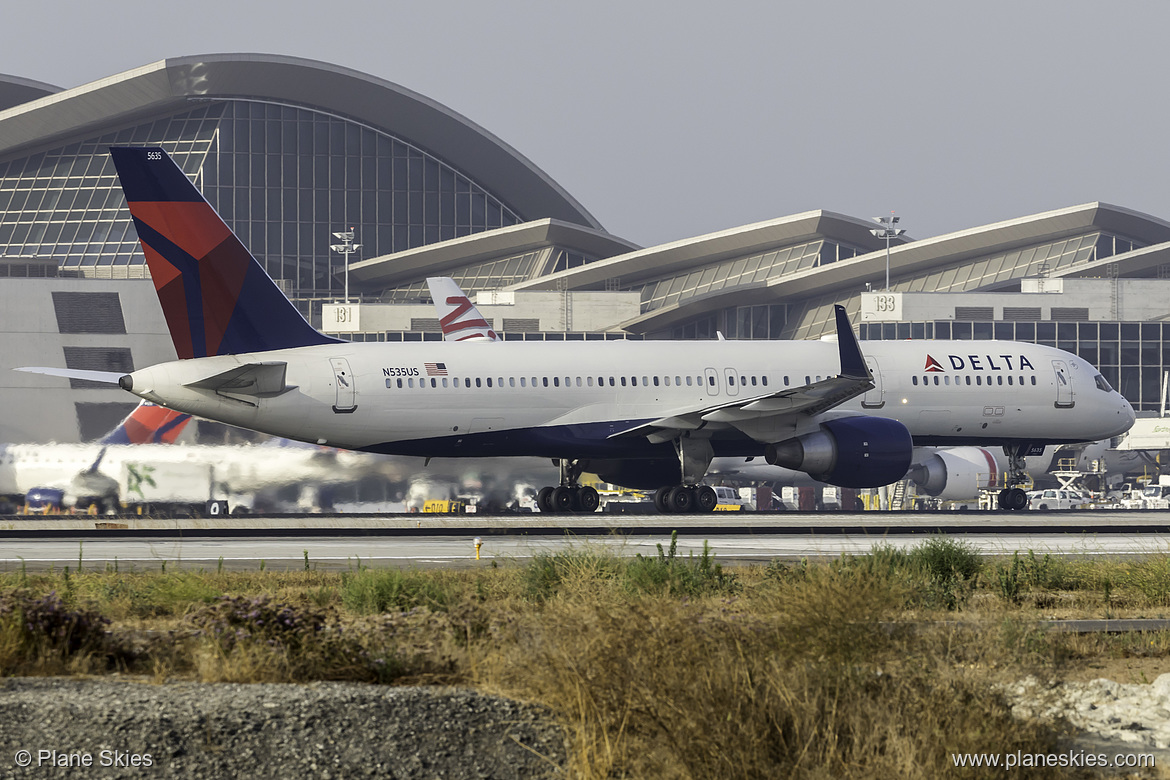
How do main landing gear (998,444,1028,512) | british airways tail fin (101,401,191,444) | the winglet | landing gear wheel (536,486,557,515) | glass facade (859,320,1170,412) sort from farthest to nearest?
glass facade (859,320,1170,412) < british airways tail fin (101,401,191,444) < main landing gear (998,444,1028,512) < landing gear wheel (536,486,557,515) < the winglet

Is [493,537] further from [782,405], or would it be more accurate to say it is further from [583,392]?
[782,405]

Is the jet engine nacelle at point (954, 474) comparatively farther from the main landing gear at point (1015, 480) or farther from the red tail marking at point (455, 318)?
the red tail marking at point (455, 318)

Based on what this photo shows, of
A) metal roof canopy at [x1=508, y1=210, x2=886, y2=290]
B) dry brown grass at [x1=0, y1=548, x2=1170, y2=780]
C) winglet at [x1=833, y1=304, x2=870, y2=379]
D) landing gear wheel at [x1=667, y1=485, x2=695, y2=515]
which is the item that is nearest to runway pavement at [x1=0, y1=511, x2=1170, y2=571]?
landing gear wheel at [x1=667, y1=485, x2=695, y2=515]

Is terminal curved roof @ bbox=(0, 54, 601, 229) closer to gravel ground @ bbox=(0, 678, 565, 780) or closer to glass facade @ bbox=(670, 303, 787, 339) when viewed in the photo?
glass facade @ bbox=(670, 303, 787, 339)

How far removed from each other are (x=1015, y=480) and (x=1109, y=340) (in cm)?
4403

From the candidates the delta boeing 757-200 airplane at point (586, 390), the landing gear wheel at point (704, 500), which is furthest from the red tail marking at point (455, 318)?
the landing gear wheel at point (704, 500)

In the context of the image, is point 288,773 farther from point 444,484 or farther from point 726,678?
point 444,484

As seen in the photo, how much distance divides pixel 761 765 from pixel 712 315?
85593 millimetres

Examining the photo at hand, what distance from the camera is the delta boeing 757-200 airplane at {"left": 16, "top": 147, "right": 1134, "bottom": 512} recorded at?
102 ft

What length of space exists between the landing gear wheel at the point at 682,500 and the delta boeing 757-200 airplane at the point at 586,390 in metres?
0.05

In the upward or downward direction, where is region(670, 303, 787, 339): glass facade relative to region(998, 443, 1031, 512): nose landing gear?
upward

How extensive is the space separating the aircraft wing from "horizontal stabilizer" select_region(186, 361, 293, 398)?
8.61 meters

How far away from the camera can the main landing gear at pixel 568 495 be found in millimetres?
35812

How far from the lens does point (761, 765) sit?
8.14 metres
